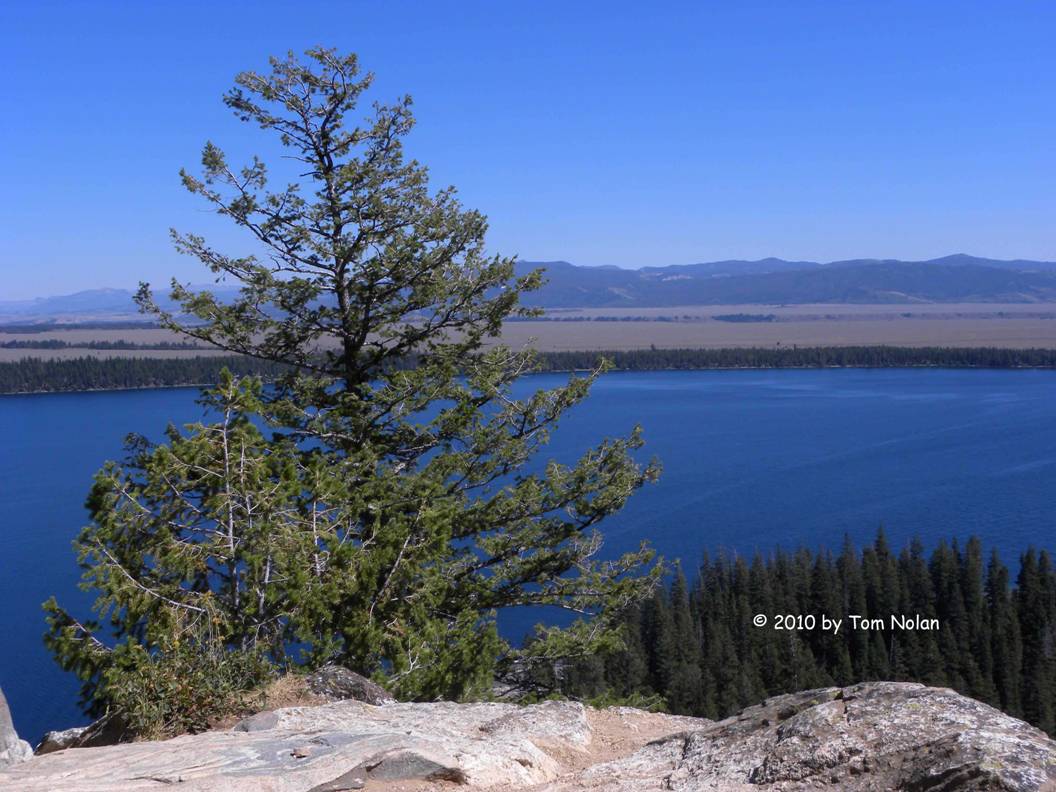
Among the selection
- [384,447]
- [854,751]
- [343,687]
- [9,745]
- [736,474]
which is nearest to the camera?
[854,751]

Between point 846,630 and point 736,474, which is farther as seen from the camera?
point 736,474

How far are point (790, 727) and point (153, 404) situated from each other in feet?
262

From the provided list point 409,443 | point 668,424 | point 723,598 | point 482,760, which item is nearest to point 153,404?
point 668,424

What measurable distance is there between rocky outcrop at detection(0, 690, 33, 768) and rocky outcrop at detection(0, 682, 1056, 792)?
387 millimetres

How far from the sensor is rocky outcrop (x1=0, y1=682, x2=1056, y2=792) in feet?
12.8

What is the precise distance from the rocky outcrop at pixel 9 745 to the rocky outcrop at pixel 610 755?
0.39 metres

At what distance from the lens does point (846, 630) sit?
35031 mm

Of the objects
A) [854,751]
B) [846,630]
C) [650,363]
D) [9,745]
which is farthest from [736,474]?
[650,363]

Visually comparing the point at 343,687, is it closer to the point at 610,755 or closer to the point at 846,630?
the point at 610,755

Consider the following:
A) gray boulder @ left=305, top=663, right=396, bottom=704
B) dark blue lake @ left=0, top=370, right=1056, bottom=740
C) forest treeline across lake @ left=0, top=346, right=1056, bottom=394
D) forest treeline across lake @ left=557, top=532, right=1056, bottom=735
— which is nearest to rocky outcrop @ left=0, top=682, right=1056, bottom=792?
gray boulder @ left=305, top=663, right=396, bottom=704

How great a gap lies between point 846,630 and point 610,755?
32.2 metres

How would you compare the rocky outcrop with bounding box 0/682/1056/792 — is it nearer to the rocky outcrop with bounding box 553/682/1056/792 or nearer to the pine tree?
the rocky outcrop with bounding box 553/682/1056/792

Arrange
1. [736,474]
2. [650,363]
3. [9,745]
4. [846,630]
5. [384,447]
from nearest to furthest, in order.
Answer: [9,745], [384,447], [846,630], [736,474], [650,363]

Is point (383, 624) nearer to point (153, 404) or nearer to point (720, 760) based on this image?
point (720, 760)
